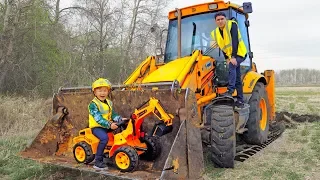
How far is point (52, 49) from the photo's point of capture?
16281 mm

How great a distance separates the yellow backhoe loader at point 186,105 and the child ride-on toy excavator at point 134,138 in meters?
0.15

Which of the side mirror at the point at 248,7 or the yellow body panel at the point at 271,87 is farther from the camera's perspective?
the yellow body panel at the point at 271,87

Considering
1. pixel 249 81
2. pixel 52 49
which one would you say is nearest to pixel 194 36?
pixel 249 81

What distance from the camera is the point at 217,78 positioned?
639cm

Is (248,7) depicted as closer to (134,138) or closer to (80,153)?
(134,138)

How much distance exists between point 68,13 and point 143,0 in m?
12.3

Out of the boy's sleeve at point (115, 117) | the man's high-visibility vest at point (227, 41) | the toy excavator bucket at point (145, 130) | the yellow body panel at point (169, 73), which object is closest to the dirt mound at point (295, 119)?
the man's high-visibility vest at point (227, 41)

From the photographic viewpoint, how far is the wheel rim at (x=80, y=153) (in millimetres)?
4863

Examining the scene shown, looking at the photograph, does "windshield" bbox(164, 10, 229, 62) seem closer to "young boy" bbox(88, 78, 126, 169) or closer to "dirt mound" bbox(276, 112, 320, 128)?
"young boy" bbox(88, 78, 126, 169)

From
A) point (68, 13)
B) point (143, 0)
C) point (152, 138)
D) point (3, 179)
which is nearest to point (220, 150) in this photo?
point (152, 138)

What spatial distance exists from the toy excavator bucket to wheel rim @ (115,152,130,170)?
0.32 feet

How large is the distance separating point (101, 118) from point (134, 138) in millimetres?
532

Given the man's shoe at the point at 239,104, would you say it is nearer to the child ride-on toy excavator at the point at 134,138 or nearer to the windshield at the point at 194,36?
the windshield at the point at 194,36

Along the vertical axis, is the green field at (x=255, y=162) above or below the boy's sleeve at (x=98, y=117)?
below
